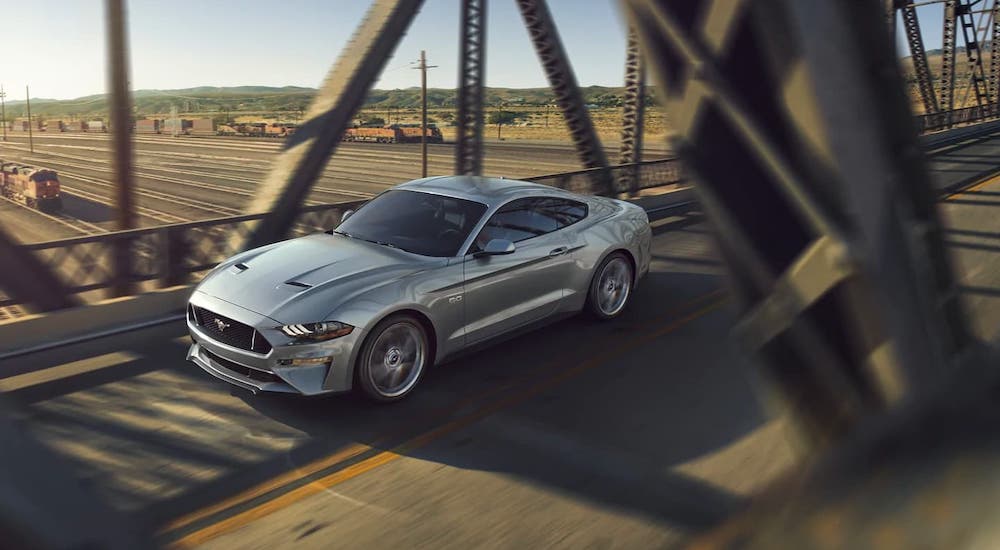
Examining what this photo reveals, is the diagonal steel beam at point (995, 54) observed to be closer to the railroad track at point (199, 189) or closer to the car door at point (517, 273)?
the railroad track at point (199, 189)

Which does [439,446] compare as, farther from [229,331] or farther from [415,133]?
[415,133]

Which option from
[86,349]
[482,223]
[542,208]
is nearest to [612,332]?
[542,208]

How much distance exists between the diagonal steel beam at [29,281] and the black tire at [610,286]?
5.30 m

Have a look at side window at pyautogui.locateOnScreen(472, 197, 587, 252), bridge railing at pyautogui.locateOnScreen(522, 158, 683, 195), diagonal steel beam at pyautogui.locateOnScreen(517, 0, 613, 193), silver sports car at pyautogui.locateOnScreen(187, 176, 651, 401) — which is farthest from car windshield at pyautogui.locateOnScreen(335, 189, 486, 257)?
diagonal steel beam at pyautogui.locateOnScreen(517, 0, 613, 193)

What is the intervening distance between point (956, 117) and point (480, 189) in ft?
135

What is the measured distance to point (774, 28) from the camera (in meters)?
1.18

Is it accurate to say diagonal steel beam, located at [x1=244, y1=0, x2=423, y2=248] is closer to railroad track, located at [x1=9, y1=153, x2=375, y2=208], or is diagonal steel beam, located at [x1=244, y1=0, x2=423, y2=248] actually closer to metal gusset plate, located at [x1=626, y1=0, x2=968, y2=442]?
metal gusset plate, located at [x1=626, y1=0, x2=968, y2=442]

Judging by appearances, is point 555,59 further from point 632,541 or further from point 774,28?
point 774,28

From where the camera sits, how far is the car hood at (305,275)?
18.5ft

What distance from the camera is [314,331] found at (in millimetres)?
5480

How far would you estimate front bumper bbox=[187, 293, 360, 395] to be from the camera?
5.46m

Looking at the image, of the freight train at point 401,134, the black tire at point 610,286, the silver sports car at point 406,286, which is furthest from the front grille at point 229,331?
the freight train at point 401,134

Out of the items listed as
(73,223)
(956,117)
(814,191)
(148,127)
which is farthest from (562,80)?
(148,127)

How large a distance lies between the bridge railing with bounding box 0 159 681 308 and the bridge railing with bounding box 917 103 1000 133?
101ft
